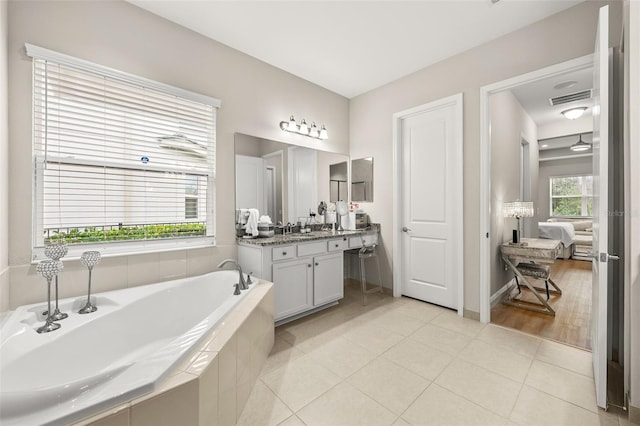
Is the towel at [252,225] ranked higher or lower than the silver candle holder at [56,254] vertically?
higher

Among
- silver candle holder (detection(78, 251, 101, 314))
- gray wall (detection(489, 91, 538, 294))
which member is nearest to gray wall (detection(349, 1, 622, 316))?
gray wall (detection(489, 91, 538, 294))

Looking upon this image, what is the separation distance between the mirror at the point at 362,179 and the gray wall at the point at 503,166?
4.76 ft

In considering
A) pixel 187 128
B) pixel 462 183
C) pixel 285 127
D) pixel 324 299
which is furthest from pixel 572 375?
pixel 187 128

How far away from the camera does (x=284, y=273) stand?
8.50 ft

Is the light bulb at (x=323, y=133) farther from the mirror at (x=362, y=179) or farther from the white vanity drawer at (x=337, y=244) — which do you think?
the white vanity drawer at (x=337, y=244)

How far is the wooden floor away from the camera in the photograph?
240cm

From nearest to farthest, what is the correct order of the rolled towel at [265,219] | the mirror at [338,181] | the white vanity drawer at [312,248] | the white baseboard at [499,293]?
the white vanity drawer at [312,248], the rolled towel at [265,219], the white baseboard at [499,293], the mirror at [338,181]

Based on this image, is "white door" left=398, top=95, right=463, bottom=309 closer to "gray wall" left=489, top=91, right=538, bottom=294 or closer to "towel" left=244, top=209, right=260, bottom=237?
"gray wall" left=489, top=91, right=538, bottom=294

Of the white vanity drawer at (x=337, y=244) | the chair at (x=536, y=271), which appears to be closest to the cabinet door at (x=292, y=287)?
the white vanity drawer at (x=337, y=244)

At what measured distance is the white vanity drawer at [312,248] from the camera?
2733 mm

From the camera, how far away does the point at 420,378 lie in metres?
1.83

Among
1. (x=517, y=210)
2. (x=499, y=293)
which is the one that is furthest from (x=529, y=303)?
(x=517, y=210)

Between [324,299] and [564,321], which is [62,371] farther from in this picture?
[564,321]

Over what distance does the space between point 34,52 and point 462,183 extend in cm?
358
